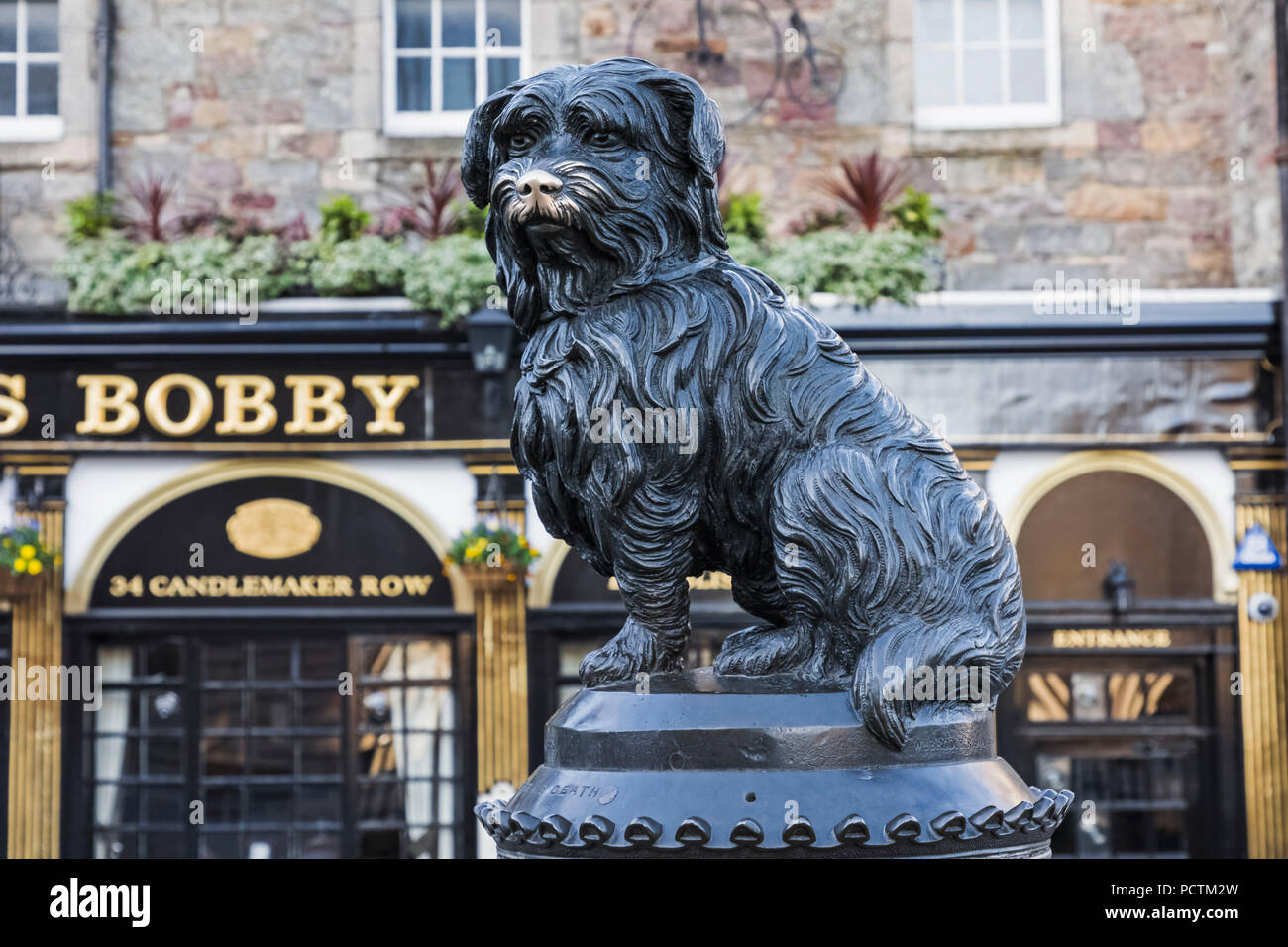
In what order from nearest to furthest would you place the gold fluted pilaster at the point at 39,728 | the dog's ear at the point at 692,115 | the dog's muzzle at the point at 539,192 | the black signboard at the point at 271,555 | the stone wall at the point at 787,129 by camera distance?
the dog's muzzle at the point at 539,192 → the dog's ear at the point at 692,115 → the gold fluted pilaster at the point at 39,728 → the black signboard at the point at 271,555 → the stone wall at the point at 787,129

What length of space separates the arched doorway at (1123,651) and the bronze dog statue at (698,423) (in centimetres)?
674

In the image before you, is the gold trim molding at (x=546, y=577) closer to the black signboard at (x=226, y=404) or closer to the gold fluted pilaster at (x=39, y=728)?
the black signboard at (x=226, y=404)

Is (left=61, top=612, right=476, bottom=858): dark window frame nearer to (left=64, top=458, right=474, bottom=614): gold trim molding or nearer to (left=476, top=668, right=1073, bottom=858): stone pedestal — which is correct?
(left=64, top=458, right=474, bottom=614): gold trim molding

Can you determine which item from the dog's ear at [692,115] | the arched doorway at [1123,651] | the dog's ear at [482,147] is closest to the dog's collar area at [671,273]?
the dog's ear at [692,115]

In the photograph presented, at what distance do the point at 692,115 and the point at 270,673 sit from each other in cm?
724

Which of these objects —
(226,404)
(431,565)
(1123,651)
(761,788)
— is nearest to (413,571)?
(431,565)

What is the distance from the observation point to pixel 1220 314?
9164 mm

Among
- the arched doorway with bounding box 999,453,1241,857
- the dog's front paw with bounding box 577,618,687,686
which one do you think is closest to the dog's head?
the dog's front paw with bounding box 577,618,687,686

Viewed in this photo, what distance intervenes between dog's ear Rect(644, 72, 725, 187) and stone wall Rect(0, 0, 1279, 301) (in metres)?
7.08

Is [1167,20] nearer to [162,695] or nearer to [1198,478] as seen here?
[1198,478]

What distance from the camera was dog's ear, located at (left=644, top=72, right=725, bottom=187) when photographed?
2686 mm

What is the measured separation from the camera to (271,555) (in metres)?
9.28

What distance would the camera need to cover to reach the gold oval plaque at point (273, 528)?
9.29 metres
